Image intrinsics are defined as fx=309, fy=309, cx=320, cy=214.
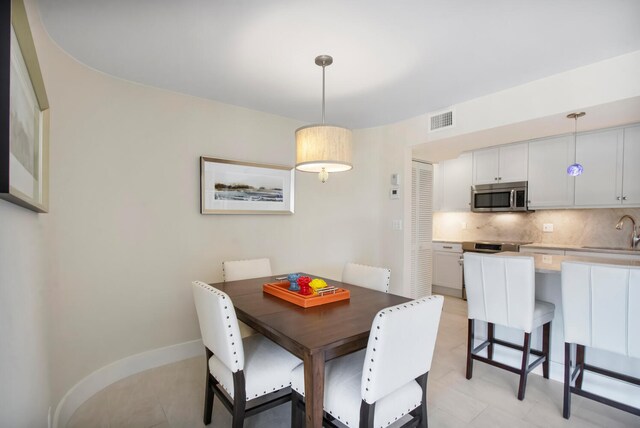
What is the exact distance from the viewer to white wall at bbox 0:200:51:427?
0.91 m

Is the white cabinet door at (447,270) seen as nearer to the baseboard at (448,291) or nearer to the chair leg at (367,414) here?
the baseboard at (448,291)

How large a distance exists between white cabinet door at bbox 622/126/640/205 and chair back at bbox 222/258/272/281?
159 inches

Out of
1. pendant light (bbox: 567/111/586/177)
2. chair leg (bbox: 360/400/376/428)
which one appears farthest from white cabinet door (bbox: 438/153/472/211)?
chair leg (bbox: 360/400/376/428)

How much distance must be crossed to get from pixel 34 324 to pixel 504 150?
5.18 m

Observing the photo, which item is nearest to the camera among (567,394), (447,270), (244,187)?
(567,394)

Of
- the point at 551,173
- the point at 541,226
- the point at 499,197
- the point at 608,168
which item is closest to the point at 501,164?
the point at 499,197

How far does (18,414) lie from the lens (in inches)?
39.1

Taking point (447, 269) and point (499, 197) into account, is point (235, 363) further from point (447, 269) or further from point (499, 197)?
point (499, 197)

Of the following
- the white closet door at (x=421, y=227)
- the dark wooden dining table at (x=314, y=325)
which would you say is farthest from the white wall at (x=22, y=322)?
the white closet door at (x=421, y=227)

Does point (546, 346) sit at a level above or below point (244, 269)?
below

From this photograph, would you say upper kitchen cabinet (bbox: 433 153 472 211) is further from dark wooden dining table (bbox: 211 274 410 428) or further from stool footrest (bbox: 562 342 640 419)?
dark wooden dining table (bbox: 211 274 410 428)

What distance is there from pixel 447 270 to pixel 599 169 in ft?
7.49

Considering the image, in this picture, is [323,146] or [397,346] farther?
[323,146]

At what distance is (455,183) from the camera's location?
503cm
